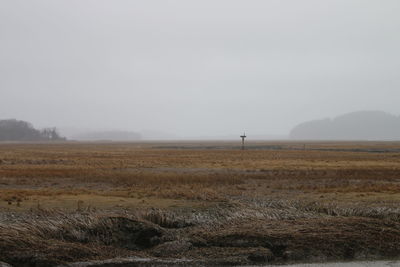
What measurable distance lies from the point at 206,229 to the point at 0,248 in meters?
7.15

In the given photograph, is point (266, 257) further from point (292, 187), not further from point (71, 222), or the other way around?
point (292, 187)

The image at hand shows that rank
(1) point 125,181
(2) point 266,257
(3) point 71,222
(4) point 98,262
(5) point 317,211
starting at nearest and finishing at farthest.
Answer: (4) point 98,262, (2) point 266,257, (3) point 71,222, (5) point 317,211, (1) point 125,181

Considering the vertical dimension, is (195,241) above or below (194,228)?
below

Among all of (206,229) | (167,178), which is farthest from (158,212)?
(167,178)

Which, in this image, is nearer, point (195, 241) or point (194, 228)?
point (195, 241)

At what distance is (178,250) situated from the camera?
13.0 meters

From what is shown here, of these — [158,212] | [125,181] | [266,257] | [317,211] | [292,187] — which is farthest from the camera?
[125,181]

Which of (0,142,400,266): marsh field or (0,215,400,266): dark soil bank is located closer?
(0,215,400,266): dark soil bank

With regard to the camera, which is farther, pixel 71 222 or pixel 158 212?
pixel 158 212

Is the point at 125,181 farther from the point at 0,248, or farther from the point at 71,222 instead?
the point at 0,248

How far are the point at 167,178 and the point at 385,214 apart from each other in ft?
54.8

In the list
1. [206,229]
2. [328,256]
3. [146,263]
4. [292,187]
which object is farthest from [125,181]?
[328,256]

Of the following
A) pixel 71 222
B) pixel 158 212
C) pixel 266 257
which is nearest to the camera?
pixel 266 257

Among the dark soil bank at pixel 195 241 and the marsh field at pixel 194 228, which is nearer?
the dark soil bank at pixel 195 241
